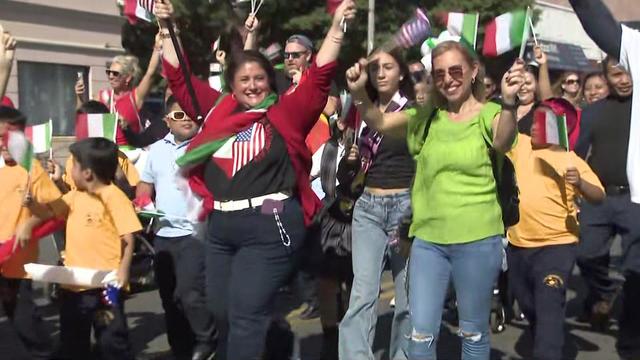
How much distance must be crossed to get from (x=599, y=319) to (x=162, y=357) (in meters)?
3.19

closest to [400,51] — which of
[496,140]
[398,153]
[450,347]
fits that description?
[398,153]

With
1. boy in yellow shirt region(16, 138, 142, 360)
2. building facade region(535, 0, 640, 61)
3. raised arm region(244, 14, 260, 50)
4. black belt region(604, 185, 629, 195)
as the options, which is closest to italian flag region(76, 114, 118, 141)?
boy in yellow shirt region(16, 138, 142, 360)

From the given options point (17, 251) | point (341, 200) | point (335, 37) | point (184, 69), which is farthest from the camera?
point (341, 200)

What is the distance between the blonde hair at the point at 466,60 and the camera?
424 centimetres

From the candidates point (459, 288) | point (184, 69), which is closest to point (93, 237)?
point (184, 69)

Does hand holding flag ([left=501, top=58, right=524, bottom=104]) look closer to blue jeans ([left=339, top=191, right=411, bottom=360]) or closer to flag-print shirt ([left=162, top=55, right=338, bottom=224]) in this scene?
flag-print shirt ([left=162, top=55, right=338, bottom=224])

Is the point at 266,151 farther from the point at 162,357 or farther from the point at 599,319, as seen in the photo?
the point at 599,319

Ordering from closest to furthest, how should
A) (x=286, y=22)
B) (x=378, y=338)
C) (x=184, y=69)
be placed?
(x=184, y=69)
(x=378, y=338)
(x=286, y=22)

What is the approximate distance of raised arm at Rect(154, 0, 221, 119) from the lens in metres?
4.70

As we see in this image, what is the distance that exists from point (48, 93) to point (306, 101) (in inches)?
678

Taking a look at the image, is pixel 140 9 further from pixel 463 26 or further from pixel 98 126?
pixel 463 26


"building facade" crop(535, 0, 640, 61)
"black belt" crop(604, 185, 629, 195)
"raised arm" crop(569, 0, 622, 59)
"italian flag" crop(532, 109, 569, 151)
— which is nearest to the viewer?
"raised arm" crop(569, 0, 622, 59)

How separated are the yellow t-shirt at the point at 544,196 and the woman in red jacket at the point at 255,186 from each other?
1557 millimetres

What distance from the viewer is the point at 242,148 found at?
428 centimetres
